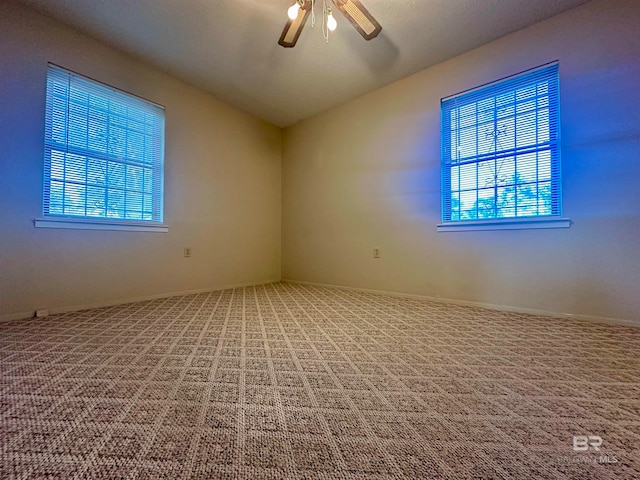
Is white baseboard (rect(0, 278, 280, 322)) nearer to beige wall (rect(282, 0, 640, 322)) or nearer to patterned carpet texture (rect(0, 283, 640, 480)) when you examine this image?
patterned carpet texture (rect(0, 283, 640, 480))

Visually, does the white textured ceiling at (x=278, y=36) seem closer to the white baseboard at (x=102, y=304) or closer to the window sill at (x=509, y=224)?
the window sill at (x=509, y=224)

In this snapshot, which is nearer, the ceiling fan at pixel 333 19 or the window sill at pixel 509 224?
the ceiling fan at pixel 333 19

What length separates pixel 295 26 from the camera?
200cm

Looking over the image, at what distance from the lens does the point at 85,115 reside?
255 cm

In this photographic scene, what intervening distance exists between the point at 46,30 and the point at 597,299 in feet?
17.1

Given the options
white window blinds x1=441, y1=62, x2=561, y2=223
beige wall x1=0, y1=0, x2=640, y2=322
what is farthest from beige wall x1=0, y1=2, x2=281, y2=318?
white window blinds x1=441, y1=62, x2=561, y2=223

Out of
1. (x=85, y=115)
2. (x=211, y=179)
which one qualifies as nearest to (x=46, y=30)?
(x=85, y=115)

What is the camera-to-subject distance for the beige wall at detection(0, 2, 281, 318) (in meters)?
2.15

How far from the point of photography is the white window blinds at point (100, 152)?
2.37 metres

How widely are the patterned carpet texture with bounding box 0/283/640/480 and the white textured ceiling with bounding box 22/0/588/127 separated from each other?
2611 mm

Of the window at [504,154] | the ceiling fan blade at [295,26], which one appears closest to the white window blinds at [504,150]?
the window at [504,154]

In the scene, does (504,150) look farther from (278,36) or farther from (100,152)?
(100,152)

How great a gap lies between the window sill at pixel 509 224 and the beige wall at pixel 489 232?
0.18ft

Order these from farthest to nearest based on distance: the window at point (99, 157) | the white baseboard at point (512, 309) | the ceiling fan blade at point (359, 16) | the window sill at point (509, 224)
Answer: the window at point (99, 157)
the window sill at point (509, 224)
the white baseboard at point (512, 309)
the ceiling fan blade at point (359, 16)
